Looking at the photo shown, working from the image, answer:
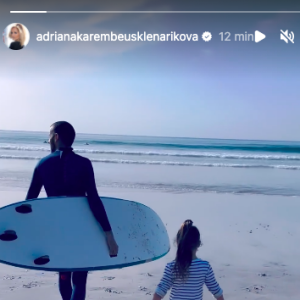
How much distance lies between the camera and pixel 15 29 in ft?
16.3

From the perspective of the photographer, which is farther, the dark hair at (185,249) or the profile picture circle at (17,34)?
the profile picture circle at (17,34)

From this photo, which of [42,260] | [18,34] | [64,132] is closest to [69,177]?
[64,132]

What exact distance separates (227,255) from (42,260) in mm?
1948

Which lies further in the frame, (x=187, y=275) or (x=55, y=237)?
(x=55, y=237)

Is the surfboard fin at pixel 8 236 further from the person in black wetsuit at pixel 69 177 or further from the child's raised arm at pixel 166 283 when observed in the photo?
the child's raised arm at pixel 166 283

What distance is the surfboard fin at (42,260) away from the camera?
6.56 ft

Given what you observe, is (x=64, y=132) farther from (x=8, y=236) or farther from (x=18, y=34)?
(x=18, y=34)

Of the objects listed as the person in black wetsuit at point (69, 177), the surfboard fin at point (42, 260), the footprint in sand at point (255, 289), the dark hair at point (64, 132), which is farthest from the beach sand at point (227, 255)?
the dark hair at point (64, 132)

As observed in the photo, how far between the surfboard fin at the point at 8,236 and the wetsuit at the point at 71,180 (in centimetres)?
22

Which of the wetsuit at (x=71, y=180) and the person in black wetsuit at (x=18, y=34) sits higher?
the person in black wetsuit at (x=18, y=34)

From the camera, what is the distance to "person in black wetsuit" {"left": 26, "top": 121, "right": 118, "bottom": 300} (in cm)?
187

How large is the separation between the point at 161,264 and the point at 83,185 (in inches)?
60.2

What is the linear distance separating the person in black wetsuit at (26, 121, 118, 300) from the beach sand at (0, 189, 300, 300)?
786mm

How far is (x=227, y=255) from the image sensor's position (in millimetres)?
3467
